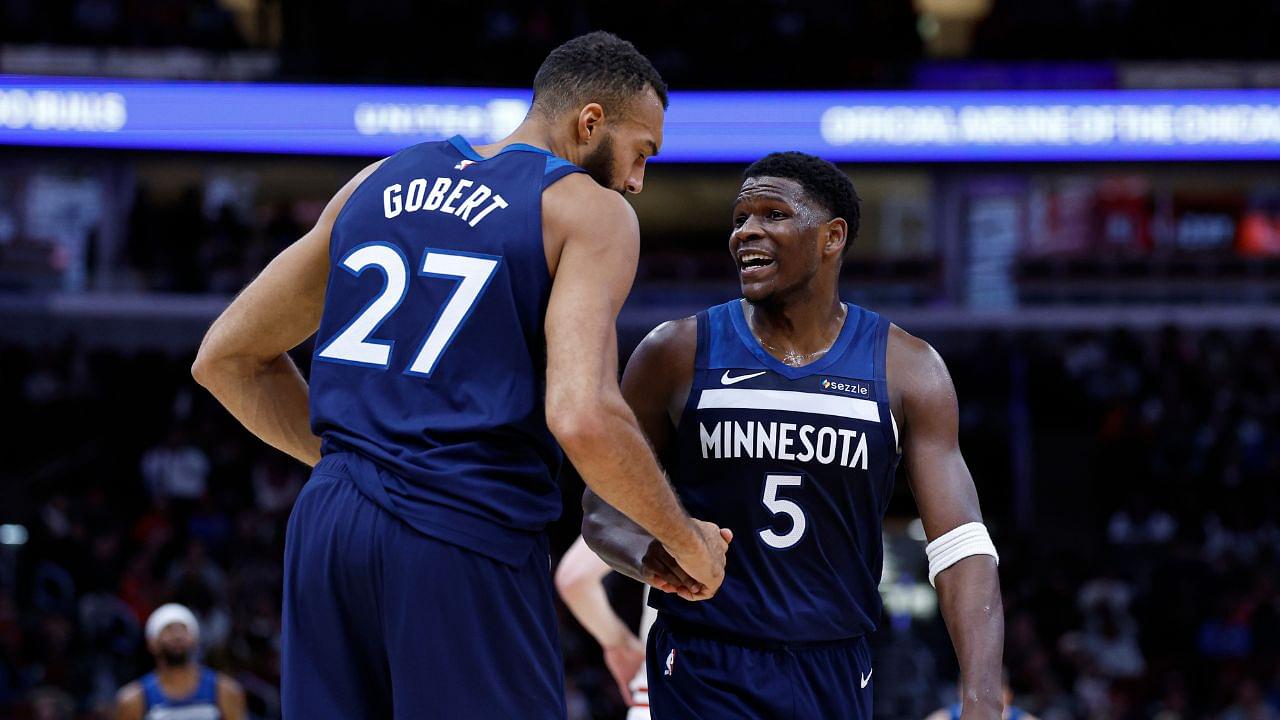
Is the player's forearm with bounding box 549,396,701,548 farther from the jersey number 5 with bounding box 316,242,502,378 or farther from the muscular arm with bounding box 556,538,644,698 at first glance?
the muscular arm with bounding box 556,538,644,698

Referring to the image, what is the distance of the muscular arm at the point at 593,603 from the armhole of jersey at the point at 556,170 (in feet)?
7.30

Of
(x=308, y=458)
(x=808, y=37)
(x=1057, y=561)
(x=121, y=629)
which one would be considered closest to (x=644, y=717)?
(x=308, y=458)

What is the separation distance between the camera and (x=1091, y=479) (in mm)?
17266

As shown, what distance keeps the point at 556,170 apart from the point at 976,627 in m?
1.53

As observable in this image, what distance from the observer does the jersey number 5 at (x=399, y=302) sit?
2.89 metres

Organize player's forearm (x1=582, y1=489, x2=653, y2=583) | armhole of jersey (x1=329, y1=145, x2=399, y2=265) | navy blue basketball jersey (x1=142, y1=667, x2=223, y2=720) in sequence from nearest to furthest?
armhole of jersey (x1=329, y1=145, x2=399, y2=265), player's forearm (x1=582, y1=489, x2=653, y2=583), navy blue basketball jersey (x1=142, y1=667, x2=223, y2=720)

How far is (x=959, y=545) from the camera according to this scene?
361 cm

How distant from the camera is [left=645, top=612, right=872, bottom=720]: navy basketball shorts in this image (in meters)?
3.55

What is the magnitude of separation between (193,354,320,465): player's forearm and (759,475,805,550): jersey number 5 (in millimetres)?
1113

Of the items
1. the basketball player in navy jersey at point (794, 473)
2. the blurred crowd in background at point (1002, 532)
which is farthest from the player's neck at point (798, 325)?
the blurred crowd in background at point (1002, 532)

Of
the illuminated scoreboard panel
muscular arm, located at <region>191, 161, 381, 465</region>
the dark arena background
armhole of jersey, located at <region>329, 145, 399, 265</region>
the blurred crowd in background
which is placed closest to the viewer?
armhole of jersey, located at <region>329, 145, 399, 265</region>

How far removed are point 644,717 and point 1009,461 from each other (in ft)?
40.9

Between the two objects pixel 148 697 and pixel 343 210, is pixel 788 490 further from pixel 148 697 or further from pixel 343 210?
pixel 148 697

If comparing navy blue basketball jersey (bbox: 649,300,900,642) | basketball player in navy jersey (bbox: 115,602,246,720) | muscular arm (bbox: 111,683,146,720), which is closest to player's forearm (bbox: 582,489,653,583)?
navy blue basketball jersey (bbox: 649,300,900,642)
